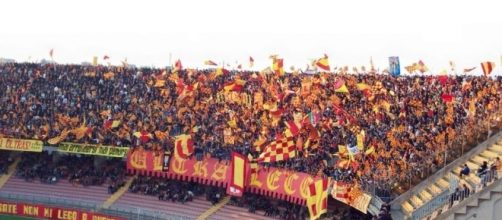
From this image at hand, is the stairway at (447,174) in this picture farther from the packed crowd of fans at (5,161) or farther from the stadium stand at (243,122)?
the packed crowd of fans at (5,161)

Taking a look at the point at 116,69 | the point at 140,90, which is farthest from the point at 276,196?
the point at 116,69

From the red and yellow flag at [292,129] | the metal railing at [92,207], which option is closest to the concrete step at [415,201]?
the red and yellow flag at [292,129]

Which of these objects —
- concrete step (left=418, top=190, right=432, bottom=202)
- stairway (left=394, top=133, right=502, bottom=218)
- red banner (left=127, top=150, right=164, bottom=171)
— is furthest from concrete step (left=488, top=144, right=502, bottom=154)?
red banner (left=127, top=150, right=164, bottom=171)

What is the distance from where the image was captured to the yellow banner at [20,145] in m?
43.9

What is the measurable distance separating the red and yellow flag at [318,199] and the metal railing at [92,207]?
9.68 meters

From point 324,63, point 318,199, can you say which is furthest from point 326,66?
point 318,199

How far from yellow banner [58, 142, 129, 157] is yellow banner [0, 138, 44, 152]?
1.51 meters

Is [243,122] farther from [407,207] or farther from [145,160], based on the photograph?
[407,207]

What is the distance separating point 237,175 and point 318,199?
7689 millimetres

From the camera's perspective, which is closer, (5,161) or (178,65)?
(5,161)

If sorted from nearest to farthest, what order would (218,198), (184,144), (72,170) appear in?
(218,198) → (184,144) → (72,170)

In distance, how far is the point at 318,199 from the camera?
28172 millimetres

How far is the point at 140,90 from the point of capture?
48.1m

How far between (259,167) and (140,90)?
53.6 ft
